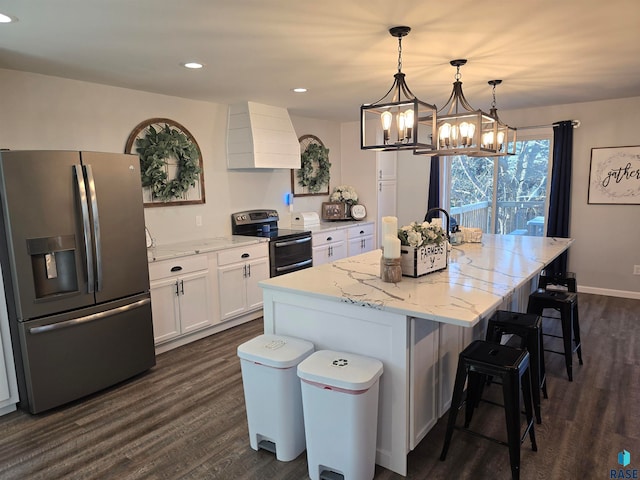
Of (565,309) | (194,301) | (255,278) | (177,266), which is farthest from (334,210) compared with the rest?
(565,309)

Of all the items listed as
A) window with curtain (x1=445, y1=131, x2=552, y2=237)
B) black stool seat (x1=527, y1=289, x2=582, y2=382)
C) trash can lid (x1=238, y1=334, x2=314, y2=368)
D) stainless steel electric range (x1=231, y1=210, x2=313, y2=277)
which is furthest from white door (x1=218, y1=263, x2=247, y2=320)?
window with curtain (x1=445, y1=131, x2=552, y2=237)

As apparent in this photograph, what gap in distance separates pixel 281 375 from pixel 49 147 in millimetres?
2739

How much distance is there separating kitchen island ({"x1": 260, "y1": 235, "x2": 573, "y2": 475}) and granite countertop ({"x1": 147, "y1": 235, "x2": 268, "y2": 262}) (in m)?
1.45

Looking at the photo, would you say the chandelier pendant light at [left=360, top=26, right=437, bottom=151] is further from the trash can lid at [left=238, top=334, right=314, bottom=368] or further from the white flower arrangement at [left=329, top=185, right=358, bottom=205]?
the white flower arrangement at [left=329, top=185, right=358, bottom=205]

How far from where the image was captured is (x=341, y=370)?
6.72 ft

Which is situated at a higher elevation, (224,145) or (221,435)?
(224,145)

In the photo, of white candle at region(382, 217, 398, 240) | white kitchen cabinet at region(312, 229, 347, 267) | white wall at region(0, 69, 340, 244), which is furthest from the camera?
white kitchen cabinet at region(312, 229, 347, 267)

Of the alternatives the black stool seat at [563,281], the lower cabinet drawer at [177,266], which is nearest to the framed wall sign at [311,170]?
the lower cabinet drawer at [177,266]

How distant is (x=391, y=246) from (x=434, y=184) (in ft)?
13.3

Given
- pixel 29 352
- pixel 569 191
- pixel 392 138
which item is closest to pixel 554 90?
pixel 569 191

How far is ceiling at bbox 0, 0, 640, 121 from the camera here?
2.19 meters

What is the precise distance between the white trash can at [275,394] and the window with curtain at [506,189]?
15.2ft

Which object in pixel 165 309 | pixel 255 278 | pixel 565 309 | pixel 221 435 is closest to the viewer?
pixel 221 435

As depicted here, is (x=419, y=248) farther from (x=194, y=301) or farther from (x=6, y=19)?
(x=6, y=19)
